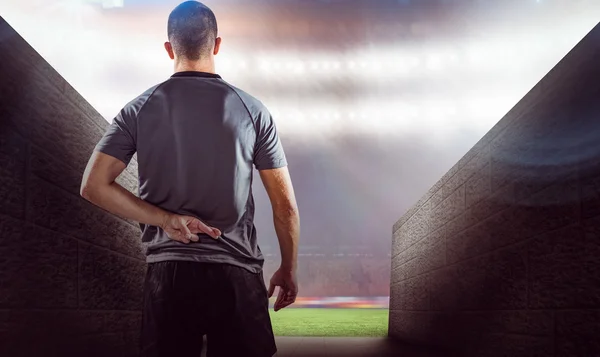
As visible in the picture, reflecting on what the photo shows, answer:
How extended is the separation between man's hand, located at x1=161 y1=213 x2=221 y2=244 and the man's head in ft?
1.74

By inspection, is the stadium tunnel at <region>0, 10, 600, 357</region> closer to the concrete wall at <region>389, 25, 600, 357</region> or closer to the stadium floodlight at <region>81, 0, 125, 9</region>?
the concrete wall at <region>389, 25, 600, 357</region>

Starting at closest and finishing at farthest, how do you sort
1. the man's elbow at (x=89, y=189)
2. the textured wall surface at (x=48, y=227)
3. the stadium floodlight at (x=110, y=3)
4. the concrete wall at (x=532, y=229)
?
the man's elbow at (x=89, y=189)
the concrete wall at (x=532, y=229)
the textured wall surface at (x=48, y=227)
the stadium floodlight at (x=110, y=3)

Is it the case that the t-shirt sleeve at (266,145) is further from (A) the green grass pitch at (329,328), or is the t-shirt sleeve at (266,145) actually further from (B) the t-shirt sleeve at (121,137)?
(A) the green grass pitch at (329,328)

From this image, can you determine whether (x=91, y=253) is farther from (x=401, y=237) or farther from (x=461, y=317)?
(x=401, y=237)

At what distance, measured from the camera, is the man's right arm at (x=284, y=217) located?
1.86 meters

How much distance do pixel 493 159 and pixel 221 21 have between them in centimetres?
804

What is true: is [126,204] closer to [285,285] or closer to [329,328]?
[285,285]

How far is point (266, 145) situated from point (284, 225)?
0.86 feet

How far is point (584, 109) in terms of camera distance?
6.77 ft

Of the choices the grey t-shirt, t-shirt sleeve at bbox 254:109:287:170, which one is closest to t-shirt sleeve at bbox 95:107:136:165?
the grey t-shirt

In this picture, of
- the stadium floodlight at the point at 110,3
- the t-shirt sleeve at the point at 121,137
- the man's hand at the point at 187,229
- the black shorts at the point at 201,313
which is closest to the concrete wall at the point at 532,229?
the black shorts at the point at 201,313

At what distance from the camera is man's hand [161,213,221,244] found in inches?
62.2

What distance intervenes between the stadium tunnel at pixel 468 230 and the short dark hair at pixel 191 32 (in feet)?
2.24

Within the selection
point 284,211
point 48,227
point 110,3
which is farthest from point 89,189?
point 110,3
